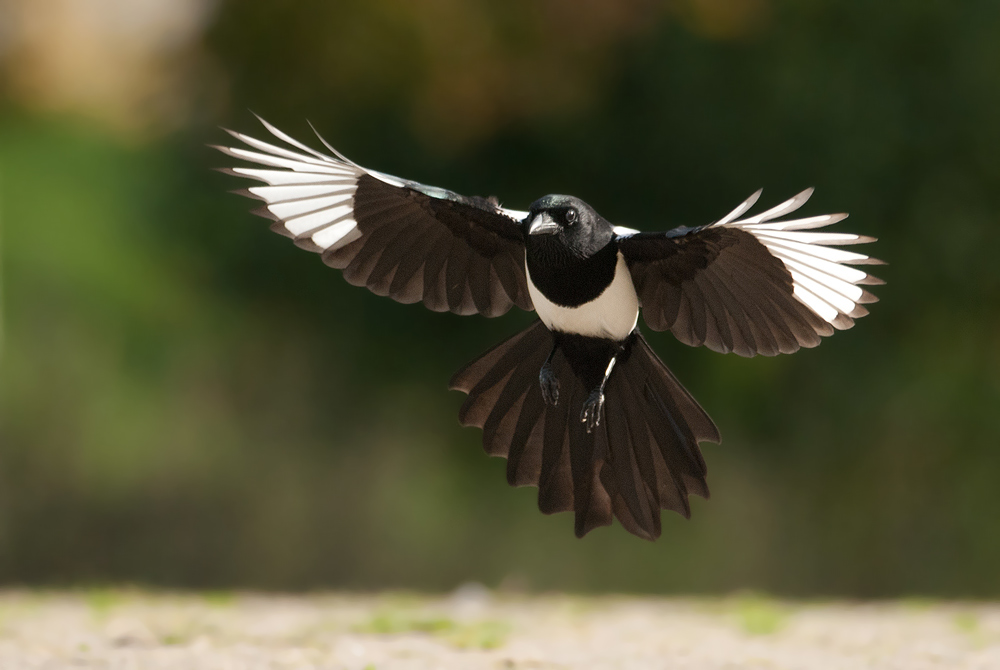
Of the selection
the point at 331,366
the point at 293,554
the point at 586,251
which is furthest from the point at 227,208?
the point at 586,251

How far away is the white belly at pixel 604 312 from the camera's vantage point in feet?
8.04

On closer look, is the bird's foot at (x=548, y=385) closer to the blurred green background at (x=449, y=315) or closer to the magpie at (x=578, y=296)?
the magpie at (x=578, y=296)

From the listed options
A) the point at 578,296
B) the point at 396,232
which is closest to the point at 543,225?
the point at 578,296

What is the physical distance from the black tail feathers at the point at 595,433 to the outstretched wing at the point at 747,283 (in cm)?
14

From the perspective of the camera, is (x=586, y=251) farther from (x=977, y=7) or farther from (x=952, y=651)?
(x=977, y=7)

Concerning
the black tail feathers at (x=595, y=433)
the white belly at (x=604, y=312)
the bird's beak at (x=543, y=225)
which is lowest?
the black tail feathers at (x=595, y=433)

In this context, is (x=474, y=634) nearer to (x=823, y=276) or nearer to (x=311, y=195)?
(x=311, y=195)

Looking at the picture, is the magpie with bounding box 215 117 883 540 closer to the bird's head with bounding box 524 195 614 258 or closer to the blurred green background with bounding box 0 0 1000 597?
the bird's head with bounding box 524 195 614 258

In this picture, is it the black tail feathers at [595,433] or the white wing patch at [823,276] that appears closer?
the white wing patch at [823,276]

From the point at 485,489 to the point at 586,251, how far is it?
4.37 meters

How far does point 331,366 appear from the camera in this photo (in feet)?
21.9

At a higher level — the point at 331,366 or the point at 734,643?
the point at 331,366

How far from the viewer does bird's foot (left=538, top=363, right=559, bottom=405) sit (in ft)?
8.19

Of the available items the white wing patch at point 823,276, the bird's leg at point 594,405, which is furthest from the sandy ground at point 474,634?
the white wing patch at point 823,276
